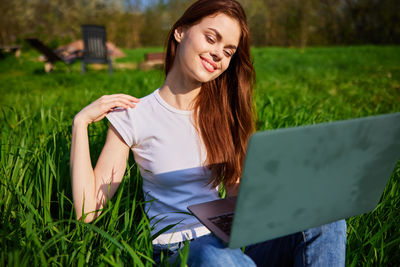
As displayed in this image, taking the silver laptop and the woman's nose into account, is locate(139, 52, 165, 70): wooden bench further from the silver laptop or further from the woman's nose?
the silver laptop

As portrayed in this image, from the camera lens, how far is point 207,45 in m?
1.17

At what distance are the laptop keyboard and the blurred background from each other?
13.8 metres

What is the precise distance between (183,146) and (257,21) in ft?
79.0

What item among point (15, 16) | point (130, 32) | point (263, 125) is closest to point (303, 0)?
point (130, 32)

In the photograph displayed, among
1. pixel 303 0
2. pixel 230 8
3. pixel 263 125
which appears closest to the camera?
pixel 230 8

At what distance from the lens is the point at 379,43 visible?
1791 cm

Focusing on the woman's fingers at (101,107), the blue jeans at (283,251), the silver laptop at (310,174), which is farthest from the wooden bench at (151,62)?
the silver laptop at (310,174)

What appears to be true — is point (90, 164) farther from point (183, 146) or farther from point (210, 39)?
point (210, 39)

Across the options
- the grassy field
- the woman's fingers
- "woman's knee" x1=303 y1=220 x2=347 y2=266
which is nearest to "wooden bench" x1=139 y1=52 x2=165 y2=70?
the grassy field

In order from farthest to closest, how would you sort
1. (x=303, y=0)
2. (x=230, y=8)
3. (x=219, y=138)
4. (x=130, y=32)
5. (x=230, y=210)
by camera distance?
(x=130, y=32) < (x=303, y=0) < (x=219, y=138) < (x=230, y=8) < (x=230, y=210)

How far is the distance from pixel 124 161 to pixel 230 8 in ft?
2.39

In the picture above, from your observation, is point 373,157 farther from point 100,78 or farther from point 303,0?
point 303,0

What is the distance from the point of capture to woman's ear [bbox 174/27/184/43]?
1.26 meters

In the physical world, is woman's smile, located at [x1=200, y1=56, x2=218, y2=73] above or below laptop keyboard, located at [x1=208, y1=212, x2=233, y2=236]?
above
